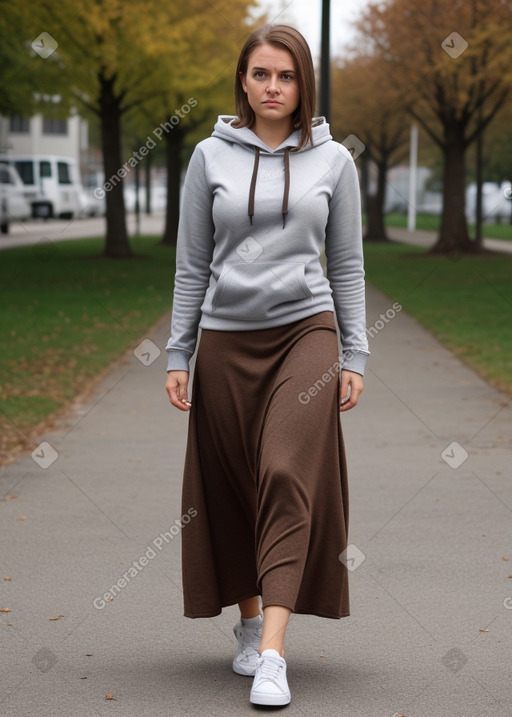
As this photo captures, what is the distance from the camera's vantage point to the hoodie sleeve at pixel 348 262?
360 centimetres

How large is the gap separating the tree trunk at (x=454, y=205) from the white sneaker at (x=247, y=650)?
27.4m

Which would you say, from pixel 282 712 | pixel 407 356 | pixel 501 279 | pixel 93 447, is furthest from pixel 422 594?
pixel 501 279

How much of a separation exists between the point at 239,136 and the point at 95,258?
23628 mm

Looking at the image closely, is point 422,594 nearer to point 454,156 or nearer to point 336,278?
point 336,278

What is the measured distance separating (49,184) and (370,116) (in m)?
13.5

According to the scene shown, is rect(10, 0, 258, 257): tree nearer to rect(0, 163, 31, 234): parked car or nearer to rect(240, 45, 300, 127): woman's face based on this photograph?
rect(0, 163, 31, 234): parked car

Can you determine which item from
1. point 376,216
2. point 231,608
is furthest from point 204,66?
point 231,608

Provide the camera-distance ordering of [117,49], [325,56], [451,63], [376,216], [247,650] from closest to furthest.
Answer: [247,650]
[325,56]
[117,49]
[451,63]
[376,216]

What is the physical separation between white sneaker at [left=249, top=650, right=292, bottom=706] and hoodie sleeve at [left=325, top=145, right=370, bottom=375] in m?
0.87

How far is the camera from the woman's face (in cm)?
347

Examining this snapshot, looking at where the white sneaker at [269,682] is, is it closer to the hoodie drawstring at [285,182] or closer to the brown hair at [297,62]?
the hoodie drawstring at [285,182]

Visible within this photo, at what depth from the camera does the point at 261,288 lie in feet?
11.4

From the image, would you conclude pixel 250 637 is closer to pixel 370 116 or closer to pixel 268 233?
pixel 268 233

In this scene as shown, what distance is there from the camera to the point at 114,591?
15.2ft
